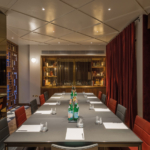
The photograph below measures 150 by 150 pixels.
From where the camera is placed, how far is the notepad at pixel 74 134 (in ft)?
5.34

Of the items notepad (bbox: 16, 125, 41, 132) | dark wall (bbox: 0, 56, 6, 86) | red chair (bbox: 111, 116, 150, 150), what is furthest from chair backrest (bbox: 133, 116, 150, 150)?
dark wall (bbox: 0, 56, 6, 86)

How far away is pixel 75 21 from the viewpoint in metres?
4.10

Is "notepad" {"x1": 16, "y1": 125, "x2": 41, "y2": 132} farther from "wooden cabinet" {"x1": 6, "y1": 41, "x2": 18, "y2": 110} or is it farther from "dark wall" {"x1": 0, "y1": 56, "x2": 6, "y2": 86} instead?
"wooden cabinet" {"x1": 6, "y1": 41, "x2": 18, "y2": 110}

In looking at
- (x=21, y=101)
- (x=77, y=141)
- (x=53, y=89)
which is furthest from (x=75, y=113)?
(x=21, y=101)

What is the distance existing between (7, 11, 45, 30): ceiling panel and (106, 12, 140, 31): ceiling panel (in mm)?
1963

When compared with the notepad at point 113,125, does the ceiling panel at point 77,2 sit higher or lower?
higher

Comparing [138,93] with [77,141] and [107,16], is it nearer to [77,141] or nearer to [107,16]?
[107,16]

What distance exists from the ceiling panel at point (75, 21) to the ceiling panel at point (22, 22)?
56 centimetres

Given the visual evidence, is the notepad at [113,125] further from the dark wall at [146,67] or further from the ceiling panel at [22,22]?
the ceiling panel at [22,22]

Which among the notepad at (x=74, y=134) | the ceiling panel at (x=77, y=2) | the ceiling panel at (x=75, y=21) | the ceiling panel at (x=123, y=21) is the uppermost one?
the ceiling panel at (x=123, y=21)

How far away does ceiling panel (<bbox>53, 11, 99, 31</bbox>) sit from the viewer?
366 centimetres

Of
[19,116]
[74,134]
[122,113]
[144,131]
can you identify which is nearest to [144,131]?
[144,131]

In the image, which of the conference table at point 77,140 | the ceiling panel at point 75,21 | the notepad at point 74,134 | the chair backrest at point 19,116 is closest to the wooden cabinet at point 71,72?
the ceiling panel at point 75,21

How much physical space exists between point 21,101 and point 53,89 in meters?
1.73
